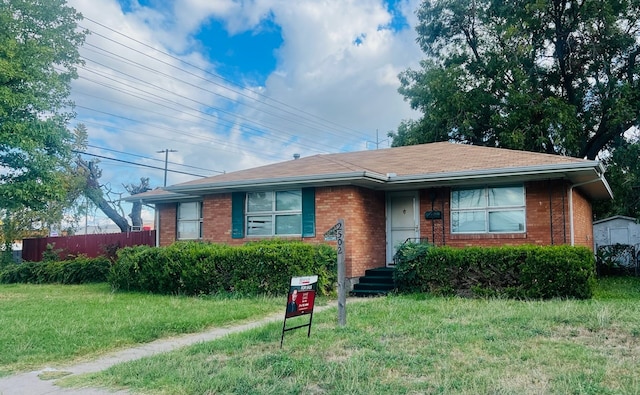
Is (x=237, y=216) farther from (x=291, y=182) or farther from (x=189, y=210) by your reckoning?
(x=189, y=210)

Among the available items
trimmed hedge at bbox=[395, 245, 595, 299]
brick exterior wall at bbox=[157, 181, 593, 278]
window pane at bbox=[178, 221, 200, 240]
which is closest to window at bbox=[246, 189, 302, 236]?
brick exterior wall at bbox=[157, 181, 593, 278]

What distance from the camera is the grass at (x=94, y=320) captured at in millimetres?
6906

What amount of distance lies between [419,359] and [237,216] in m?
9.58

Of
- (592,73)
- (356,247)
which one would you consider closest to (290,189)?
(356,247)

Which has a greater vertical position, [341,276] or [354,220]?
[354,220]

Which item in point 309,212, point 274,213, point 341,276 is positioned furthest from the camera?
point 274,213

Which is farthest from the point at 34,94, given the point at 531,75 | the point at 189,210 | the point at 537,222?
the point at 531,75

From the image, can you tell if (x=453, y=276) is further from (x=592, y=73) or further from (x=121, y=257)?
(x=592, y=73)

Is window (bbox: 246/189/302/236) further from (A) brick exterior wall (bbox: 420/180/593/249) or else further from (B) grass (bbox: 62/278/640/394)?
(B) grass (bbox: 62/278/640/394)

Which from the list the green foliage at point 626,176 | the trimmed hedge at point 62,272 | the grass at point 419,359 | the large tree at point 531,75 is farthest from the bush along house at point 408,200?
the large tree at point 531,75

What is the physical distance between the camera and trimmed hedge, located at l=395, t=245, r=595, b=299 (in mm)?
10477

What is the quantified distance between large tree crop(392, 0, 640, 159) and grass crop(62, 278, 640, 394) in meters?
14.0

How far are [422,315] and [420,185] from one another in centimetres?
530

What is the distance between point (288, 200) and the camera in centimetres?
1412
